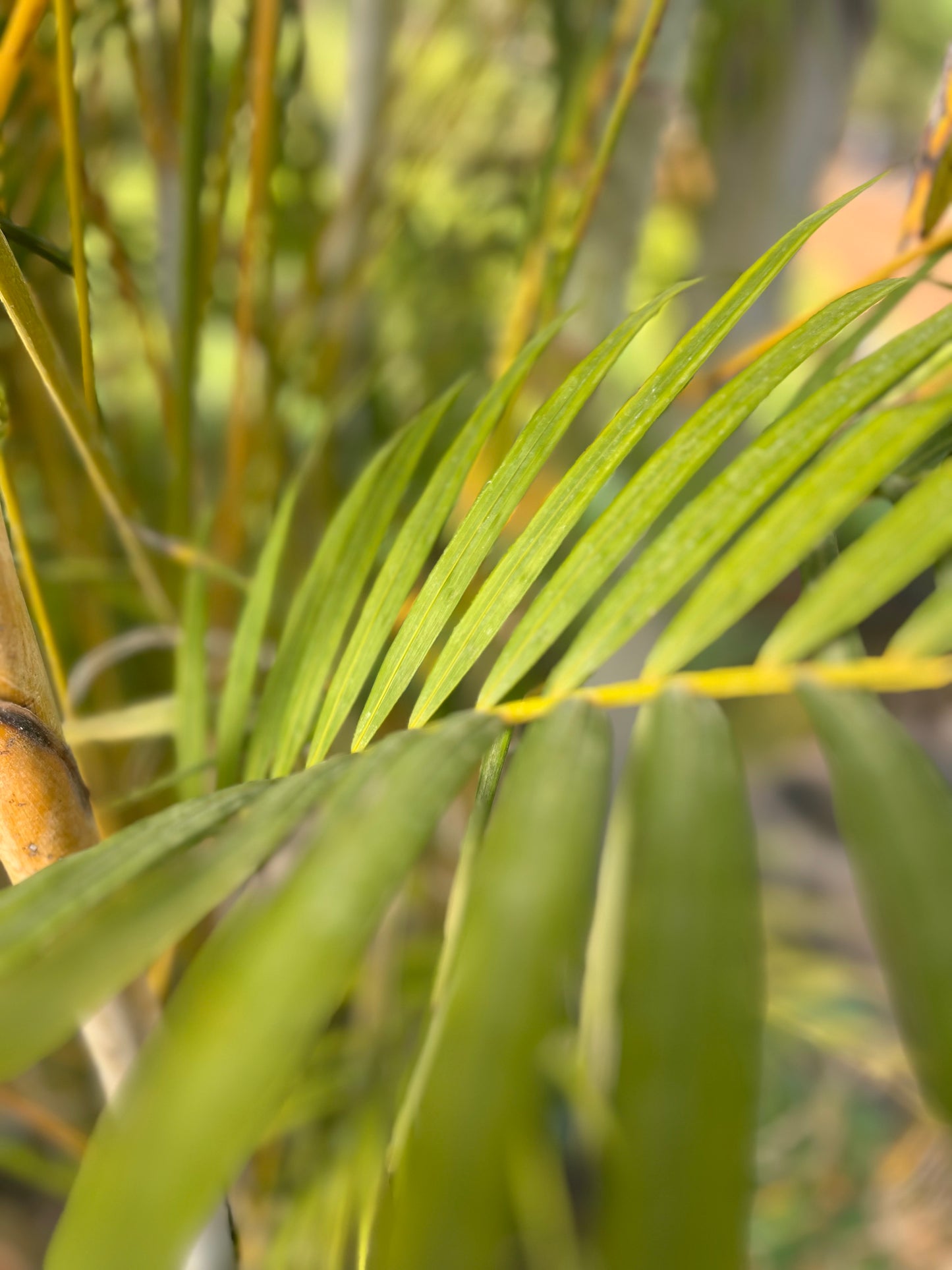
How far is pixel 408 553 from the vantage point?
0.25m

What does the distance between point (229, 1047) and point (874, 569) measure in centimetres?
14

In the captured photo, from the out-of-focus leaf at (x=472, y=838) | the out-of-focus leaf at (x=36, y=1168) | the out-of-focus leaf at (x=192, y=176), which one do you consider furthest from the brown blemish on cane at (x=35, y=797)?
the out-of-focus leaf at (x=36, y=1168)

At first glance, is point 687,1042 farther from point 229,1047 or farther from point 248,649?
point 248,649

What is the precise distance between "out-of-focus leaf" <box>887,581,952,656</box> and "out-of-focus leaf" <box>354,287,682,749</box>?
0.09 m

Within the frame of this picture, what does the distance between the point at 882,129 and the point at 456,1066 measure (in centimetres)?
298

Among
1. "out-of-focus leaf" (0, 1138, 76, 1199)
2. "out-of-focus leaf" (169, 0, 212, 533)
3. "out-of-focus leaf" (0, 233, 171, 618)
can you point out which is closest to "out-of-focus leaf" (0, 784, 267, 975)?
"out-of-focus leaf" (0, 233, 171, 618)

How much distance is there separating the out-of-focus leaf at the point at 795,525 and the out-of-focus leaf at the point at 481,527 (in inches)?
2.4

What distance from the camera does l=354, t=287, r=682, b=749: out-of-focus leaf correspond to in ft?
0.71

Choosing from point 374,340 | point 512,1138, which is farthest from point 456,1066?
point 374,340

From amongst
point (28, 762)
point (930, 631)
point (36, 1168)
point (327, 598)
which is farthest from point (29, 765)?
point (36, 1168)

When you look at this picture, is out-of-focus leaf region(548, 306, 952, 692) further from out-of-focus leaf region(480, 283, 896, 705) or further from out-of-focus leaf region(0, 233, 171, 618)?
out-of-focus leaf region(0, 233, 171, 618)

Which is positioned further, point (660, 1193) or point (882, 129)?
point (882, 129)

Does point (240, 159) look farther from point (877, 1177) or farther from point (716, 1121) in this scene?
point (877, 1177)

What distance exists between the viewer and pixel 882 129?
7.92 ft
